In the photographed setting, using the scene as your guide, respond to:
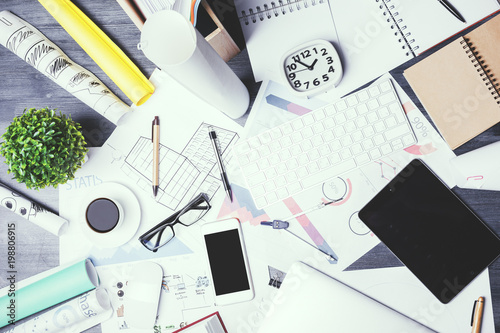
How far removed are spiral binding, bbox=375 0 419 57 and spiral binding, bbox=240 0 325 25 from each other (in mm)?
171

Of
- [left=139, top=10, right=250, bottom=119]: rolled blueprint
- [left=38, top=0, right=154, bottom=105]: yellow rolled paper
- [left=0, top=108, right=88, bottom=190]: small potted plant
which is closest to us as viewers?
[left=139, top=10, right=250, bottom=119]: rolled blueprint

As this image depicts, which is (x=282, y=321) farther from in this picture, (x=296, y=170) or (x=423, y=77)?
(x=423, y=77)

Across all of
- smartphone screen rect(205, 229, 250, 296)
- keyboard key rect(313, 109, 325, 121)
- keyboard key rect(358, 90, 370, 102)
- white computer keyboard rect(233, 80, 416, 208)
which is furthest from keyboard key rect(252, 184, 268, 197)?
keyboard key rect(358, 90, 370, 102)

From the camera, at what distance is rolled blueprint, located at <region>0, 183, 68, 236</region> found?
3.12 feet

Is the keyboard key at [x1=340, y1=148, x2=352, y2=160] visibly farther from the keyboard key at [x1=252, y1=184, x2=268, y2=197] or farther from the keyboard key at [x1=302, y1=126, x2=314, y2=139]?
the keyboard key at [x1=252, y1=184, x2=268, y2=197]

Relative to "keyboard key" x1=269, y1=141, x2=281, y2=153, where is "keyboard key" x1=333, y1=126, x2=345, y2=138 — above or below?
below

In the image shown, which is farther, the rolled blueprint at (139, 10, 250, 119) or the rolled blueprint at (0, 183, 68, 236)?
the rolled blueprint at (0, 183, 68, 236)

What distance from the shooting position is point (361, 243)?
2.92 feet

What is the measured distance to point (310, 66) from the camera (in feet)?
2.91

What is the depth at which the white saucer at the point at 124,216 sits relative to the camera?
3.08 feet

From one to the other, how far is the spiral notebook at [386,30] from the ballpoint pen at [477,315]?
1.83 ft

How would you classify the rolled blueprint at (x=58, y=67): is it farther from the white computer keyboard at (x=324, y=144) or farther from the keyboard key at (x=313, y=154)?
the keyboard key at (x=313, y=154)

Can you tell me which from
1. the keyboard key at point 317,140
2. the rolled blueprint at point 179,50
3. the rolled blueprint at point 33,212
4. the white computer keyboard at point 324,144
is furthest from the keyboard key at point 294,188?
the rolled blueprint at point 33,212

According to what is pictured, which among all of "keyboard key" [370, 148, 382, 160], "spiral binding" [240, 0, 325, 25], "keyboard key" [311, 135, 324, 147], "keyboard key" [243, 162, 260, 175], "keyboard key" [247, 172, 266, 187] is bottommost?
"keyboard key" [370, 148, 382, 160]
